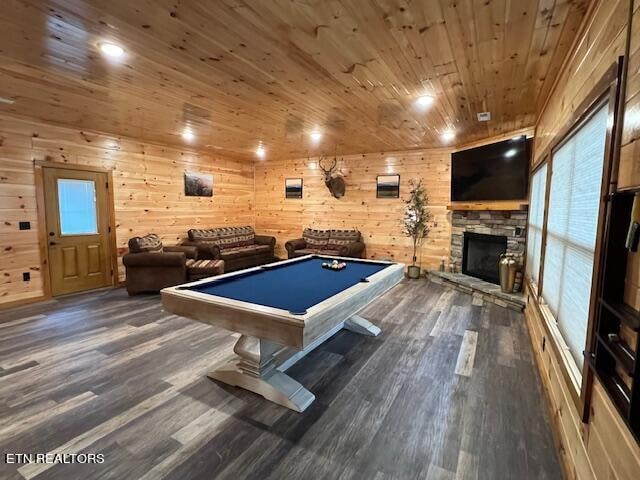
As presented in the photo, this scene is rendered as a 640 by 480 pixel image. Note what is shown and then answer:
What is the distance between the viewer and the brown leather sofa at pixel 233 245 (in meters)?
6.22

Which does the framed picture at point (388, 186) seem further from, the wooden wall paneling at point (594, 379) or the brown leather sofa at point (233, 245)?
the wooden wall paneling at point (594, 379)

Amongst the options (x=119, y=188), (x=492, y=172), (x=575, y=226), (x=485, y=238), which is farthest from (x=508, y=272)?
(x=119, y=188)

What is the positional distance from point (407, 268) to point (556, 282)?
3.84 m

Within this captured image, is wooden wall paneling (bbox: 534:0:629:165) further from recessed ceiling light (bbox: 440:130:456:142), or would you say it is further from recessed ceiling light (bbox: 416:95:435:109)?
recessed ceiling light (bbox: 440:130:456:142)

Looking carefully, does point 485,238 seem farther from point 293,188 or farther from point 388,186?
point 293,188

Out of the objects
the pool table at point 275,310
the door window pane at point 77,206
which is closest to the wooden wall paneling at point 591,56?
the pool table at point 275,310

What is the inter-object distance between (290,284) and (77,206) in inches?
168

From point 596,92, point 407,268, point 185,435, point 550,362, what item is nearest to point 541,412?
point 550,362

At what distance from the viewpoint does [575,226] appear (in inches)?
84.4

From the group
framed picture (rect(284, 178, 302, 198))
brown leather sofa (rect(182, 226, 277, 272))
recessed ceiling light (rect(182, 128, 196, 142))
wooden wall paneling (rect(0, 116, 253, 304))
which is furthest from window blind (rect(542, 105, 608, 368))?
wooden wall paneling (rect(0, 116, 253, 304))

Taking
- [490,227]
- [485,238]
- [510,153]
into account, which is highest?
[510,153]

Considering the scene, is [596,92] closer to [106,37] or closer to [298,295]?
[298,295]

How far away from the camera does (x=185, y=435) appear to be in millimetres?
1973

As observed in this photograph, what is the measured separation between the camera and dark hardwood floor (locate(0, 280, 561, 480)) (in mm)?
1768
